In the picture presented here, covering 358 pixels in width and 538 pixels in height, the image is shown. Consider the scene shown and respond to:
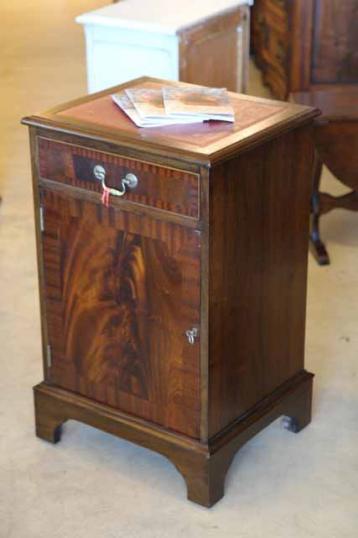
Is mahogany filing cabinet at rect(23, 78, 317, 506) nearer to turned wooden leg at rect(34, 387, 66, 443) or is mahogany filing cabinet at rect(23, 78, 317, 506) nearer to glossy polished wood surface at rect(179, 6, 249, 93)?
turned wooden leg at rect(34, 387, 66, 443)

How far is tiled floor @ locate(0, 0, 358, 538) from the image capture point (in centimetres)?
249

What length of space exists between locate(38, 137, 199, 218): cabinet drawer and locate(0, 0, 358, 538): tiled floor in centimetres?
73

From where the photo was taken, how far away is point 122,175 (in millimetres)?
2365

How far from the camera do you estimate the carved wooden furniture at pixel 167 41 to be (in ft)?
12.0

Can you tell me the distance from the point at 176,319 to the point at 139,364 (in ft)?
0.58

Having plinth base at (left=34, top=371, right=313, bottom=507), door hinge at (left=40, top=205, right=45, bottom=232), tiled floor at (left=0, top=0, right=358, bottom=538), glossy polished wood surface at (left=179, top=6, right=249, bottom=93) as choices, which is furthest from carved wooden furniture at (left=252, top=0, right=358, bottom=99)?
door hinge at (left=40, top=205, right=45, bottom=232)

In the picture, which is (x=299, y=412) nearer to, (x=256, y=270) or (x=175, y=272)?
(x=256, y=270)

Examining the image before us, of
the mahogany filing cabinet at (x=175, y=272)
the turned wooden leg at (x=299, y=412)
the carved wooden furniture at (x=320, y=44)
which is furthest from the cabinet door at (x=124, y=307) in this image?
the carved wooden furniture at (x=320, y=44)

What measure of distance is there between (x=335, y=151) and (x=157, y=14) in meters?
0.78

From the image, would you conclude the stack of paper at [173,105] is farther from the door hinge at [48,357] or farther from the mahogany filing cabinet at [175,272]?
the door hinge at [48,357]

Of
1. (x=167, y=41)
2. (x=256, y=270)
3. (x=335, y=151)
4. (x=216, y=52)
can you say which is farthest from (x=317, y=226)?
(x=256, y=270)

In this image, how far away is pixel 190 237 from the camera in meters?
2.32

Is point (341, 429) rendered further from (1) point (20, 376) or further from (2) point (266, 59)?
(2) point (266, 59)

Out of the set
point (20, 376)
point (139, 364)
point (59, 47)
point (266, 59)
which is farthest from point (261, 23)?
point (139, 364)
